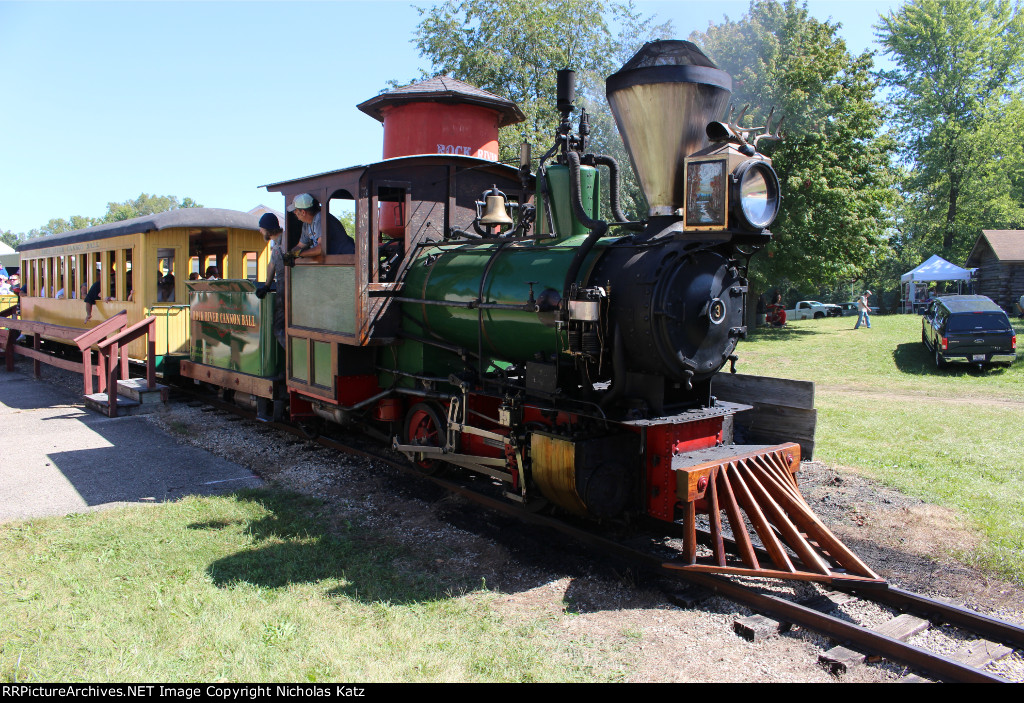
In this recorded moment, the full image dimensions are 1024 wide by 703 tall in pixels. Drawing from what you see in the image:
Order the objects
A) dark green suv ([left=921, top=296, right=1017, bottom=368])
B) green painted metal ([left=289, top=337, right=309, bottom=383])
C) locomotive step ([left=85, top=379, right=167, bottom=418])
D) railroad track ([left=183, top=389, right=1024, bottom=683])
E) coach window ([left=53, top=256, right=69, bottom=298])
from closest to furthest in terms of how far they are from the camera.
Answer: railroad track ([left=183, top=389, right=1024, bottom=683]) → green painted metal ([left=289, top=337, right=309, bottom=383]) → locomotive step ([left=85, top=379, right=167, bottom=418]) → dark green suv ([left=921, top=296, right=1017, bottom=368]) → coach window ([left=53, top=256, right=69, bottom=298])

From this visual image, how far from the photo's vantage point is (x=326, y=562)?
4844 mm

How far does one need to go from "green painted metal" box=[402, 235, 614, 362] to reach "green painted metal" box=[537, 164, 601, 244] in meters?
0.11

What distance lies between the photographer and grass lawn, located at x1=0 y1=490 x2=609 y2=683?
3.46 metres

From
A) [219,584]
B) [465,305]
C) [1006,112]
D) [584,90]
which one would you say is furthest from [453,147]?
[1006,112]

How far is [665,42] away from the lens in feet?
16.5

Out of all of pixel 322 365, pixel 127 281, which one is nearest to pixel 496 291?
pixel 322 365

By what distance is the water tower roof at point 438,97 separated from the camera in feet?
31.9

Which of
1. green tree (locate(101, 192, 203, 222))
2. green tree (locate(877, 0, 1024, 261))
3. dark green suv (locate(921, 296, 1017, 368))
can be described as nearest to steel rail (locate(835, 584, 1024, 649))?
dark green suv (locate(921, 296, 1017, 368))

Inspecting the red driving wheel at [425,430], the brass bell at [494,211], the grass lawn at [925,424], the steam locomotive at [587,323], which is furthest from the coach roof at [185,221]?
the grass lawn at [925,424]

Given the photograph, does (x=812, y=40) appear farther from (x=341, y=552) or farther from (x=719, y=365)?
(x=341, y=552)

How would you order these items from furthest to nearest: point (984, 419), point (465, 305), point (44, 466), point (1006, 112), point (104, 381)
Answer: point (1006, 112) < point (104, 381) < point (984, 419) < point (44, 466) < point (465, 305)

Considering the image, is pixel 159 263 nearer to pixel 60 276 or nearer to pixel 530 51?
pixel 60 276

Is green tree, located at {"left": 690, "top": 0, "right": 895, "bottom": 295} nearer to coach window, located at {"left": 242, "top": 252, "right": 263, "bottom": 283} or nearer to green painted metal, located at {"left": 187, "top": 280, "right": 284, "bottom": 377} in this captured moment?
coach window, located at {"left": 242, "top": 252, "right": 263, "bottom": 283}

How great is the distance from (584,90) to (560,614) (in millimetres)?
22410
